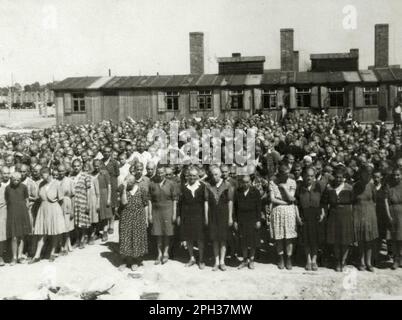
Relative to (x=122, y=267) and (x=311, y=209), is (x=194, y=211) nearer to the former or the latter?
(x=122, y=267)

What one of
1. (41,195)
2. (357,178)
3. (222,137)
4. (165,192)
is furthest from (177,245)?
(222,137)

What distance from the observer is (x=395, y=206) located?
863 cm

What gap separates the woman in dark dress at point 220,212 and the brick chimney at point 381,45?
29.3 metres

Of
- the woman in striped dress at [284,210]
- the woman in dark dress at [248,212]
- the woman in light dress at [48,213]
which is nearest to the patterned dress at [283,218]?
the woman in striped dress at [284,210]

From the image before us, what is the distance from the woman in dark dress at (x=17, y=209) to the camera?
362 inches

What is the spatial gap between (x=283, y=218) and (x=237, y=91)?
23.4 m

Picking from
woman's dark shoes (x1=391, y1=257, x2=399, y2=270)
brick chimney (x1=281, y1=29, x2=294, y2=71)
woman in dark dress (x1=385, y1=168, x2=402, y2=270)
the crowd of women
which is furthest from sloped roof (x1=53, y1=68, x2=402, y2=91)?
woman's dark shoes (x1=391, y1=257, x2=399, y2=270)

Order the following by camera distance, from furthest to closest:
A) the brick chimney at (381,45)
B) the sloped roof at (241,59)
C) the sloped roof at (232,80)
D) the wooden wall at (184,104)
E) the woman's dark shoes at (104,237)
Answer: the brick chimney at (381,45), the sloped roof at (241,59), the sloped roof at (232,80), the wooden wall at (184,104), the woman's dark shoes at (104,237)

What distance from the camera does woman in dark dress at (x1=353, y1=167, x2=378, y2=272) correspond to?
8445 mm

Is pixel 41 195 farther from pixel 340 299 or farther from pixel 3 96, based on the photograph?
pixel 3 96

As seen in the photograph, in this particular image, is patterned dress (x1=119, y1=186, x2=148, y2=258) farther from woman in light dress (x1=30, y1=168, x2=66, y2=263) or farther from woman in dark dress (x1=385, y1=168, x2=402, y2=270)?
woman in dark dress (x1=385, y1=168, x2=402, y2=270)

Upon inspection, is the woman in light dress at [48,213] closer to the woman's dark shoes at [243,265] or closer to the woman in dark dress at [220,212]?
the woman in dark dress at [220,212]

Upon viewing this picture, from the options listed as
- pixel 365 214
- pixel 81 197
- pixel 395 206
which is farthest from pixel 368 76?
pixel 81 197

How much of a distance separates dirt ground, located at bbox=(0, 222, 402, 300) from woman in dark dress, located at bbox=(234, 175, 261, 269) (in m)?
Result: 0.56
